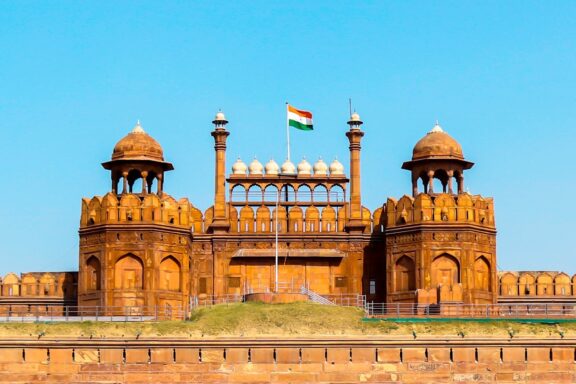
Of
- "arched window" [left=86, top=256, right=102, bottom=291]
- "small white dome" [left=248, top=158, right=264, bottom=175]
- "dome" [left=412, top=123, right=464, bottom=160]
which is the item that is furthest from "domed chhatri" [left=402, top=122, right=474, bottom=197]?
"arched window" [left=86, top=256, right=102, bottom=291]

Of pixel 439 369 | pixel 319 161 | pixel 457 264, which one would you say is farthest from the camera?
pixel 319 161

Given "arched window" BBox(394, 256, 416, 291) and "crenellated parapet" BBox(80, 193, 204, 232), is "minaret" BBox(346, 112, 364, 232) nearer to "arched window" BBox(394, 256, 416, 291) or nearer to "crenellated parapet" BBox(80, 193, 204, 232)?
"arched window" BBox(394, 256, 416, 291)

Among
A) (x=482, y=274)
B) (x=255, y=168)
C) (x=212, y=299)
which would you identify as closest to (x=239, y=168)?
(x=255, y=168)

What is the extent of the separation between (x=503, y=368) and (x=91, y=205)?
24.2 meters

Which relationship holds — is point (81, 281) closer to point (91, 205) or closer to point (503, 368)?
point (91, 205)

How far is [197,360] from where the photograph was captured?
64188 millimetres

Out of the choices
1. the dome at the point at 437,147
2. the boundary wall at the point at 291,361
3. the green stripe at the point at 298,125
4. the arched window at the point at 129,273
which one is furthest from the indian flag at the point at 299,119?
the boundary wall at the point at 291,361

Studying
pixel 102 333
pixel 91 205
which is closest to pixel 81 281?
pixel 91 205

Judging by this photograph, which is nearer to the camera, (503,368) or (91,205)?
(503,368)

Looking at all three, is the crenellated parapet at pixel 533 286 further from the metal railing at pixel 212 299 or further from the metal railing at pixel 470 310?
the metal railing at pixel 212 299

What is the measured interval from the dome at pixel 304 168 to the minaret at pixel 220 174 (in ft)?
13.9

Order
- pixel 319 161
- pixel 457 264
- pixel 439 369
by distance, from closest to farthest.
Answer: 1. pixel 439 369
2. pixel 457 264
3. pixel 319 161

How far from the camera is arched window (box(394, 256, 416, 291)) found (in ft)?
242

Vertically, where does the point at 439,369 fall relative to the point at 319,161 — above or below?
below
